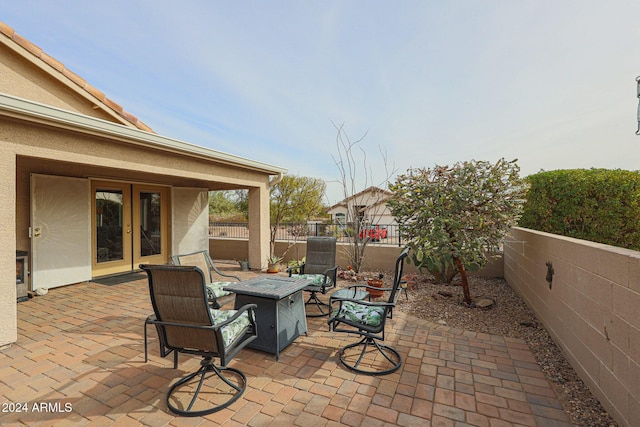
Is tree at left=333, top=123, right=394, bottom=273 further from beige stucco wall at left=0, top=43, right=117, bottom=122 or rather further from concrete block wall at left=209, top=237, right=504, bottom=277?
beige stucco wall at left=0, top=43, right=117, bottom=122

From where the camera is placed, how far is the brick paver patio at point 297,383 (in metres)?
2.08

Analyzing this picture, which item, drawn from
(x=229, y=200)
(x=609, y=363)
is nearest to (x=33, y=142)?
(x=609, y=363)

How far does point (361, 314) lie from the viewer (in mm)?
2891

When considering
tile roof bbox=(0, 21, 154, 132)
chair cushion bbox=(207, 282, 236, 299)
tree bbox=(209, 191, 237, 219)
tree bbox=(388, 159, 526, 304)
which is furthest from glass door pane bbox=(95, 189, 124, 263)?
tree bbox=(209, 191, 237, 219)

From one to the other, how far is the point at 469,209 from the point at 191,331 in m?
3.65

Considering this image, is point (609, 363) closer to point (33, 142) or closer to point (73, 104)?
point (33, 142)

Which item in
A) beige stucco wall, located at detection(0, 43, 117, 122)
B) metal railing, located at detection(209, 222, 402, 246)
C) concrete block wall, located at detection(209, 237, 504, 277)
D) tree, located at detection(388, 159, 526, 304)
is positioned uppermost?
beige stucco wall, located at detection(0, 43, 117, 122)

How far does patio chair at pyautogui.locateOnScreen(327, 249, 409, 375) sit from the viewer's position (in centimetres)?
273

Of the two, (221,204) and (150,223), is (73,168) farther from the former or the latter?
(221,204)

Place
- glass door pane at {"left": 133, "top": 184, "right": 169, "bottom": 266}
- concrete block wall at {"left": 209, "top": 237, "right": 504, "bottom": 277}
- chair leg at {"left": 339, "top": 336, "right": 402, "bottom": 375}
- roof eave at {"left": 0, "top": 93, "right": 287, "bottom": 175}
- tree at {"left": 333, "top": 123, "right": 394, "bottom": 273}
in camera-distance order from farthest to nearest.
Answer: glass door pane at {"left": 133, "top": 184, "right": 169, "bottom": 266}
tree at {"left": 333, "top": 123, "right": 394, "bottom": 273}
concrete block wall at {"left": 209, "top": 237, "right": 504, "bottom": 277}
roof eave at {"left": 0, "top": 93, "right": 287, "bottom": 175}
chair leg at {"left": 339, "top": 336, "right": 402, "bottom": 375}

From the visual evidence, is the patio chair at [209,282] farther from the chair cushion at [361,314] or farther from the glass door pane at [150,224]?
the glass door pane at [150,224]

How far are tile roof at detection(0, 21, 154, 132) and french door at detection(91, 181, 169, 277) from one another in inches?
64.8

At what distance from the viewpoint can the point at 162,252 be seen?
7578 mm

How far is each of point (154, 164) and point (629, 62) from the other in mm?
8085
